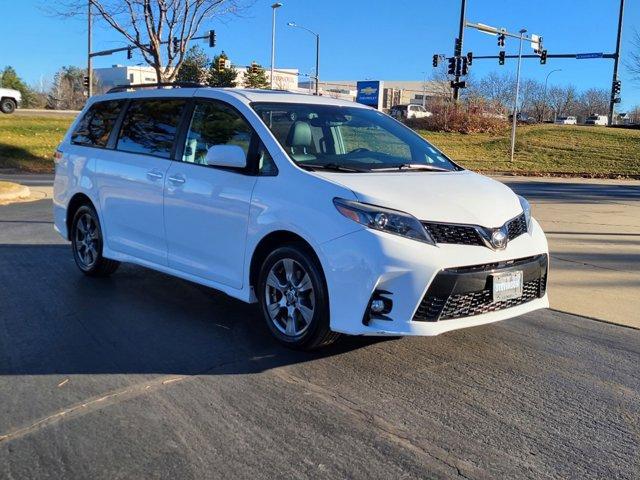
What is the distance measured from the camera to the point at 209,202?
16.3 ft

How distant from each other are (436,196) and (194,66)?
57.1 meters

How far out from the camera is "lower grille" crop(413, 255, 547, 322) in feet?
13.2

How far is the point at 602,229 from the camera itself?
34.6ft

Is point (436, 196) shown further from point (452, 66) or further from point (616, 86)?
point (616, 86)

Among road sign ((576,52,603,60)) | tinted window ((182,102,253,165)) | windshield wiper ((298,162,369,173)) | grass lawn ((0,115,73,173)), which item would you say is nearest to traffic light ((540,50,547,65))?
road sign ((576,52,603,60))

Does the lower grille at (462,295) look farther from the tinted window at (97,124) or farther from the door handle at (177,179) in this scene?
the tinted window at (97,124)

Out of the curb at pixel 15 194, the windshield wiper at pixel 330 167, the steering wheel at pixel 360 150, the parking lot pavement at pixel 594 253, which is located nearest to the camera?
the windshield wiper at pixel 330 167

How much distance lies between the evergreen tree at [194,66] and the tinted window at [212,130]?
49338 mm

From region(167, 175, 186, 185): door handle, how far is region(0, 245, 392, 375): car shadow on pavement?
1.12m

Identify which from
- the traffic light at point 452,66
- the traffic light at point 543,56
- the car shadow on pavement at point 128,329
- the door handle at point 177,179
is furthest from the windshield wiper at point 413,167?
the traffic light at point 543,56

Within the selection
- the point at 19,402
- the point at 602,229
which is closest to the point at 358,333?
the point at 19,402

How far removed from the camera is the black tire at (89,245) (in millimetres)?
6523

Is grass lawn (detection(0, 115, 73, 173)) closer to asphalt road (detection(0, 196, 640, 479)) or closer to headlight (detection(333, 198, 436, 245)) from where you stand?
asphalt road (detection(0, 196, 640, 479))

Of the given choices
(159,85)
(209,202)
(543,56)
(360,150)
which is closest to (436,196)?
(360,150)
